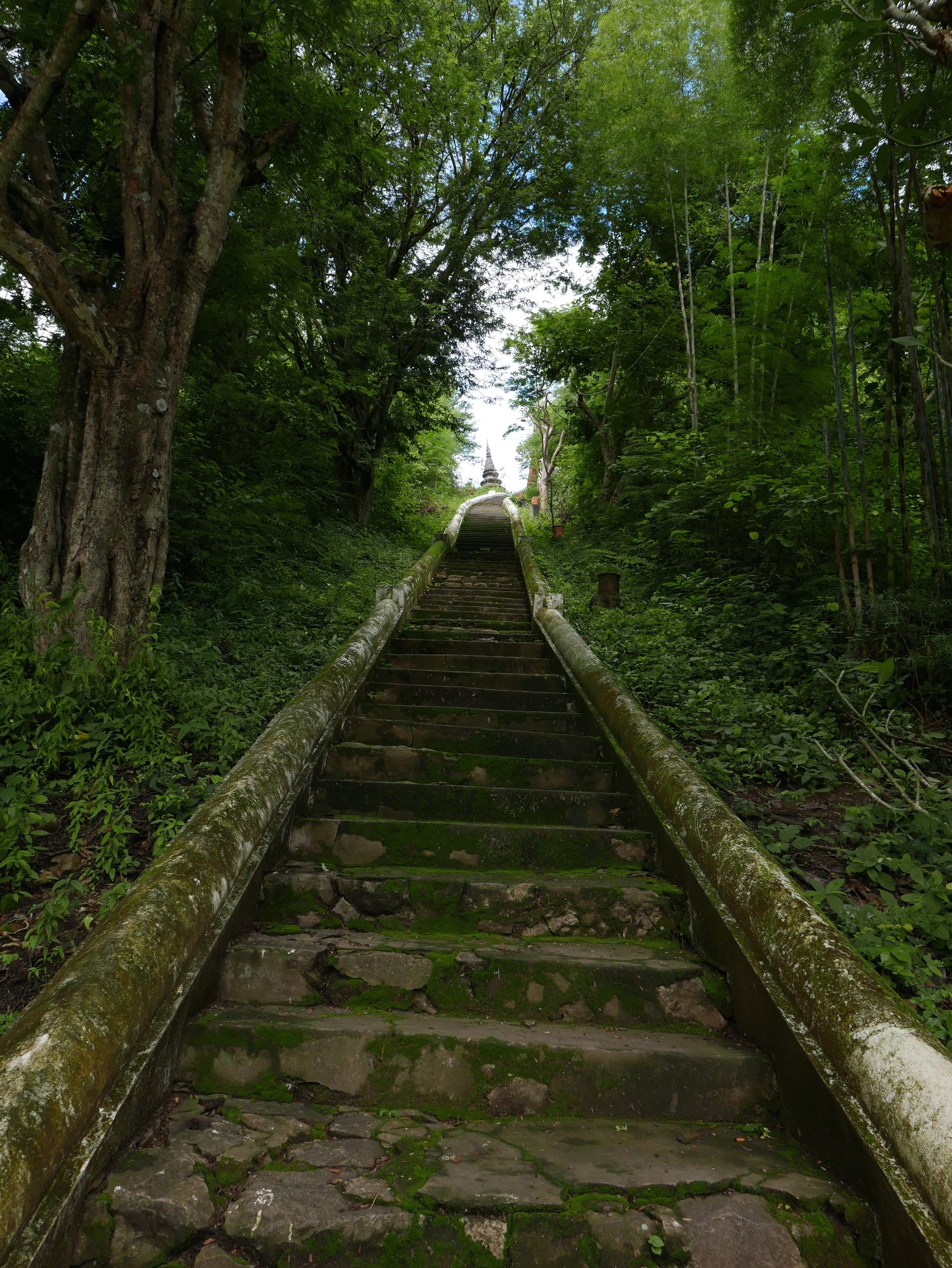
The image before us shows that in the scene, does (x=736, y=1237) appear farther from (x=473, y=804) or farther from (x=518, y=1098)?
(x=473, y=804)

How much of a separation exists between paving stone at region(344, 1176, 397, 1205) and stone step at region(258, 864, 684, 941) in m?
1.02

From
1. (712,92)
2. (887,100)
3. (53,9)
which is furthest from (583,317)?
(887,100)

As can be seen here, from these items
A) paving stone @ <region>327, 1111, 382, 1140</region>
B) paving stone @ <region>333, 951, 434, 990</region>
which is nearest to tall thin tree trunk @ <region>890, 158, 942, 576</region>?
paving stone @ <region>333, 951, 434, 990</region>

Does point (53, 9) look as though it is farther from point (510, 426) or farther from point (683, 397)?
point (510, 426)

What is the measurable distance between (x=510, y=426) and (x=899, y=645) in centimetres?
1668

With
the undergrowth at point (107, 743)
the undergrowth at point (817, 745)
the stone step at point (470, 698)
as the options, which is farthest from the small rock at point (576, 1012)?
the stone step at point (470, 698)

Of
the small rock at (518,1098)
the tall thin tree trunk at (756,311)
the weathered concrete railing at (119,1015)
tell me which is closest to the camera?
the weathered concrete railing at (119,1015)

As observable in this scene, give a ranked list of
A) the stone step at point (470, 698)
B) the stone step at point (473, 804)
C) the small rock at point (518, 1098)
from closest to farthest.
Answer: the small rock at point (518, 1098)
the stone step at point (473, 804)
the stone step at point (470, 698)

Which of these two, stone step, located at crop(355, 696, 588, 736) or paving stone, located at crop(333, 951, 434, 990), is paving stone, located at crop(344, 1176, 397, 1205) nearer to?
paving stone, located at crop(333, 951, 434, 990)

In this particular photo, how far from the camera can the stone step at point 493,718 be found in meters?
4.47

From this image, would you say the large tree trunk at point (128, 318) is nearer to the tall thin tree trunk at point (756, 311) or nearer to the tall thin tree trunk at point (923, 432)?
the tall thin tree trunk at point (923, 432)

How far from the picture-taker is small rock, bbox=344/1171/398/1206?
1591mm

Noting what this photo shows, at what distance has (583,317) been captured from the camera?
46.3ft

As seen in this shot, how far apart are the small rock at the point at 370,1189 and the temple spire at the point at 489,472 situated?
4471 cm
